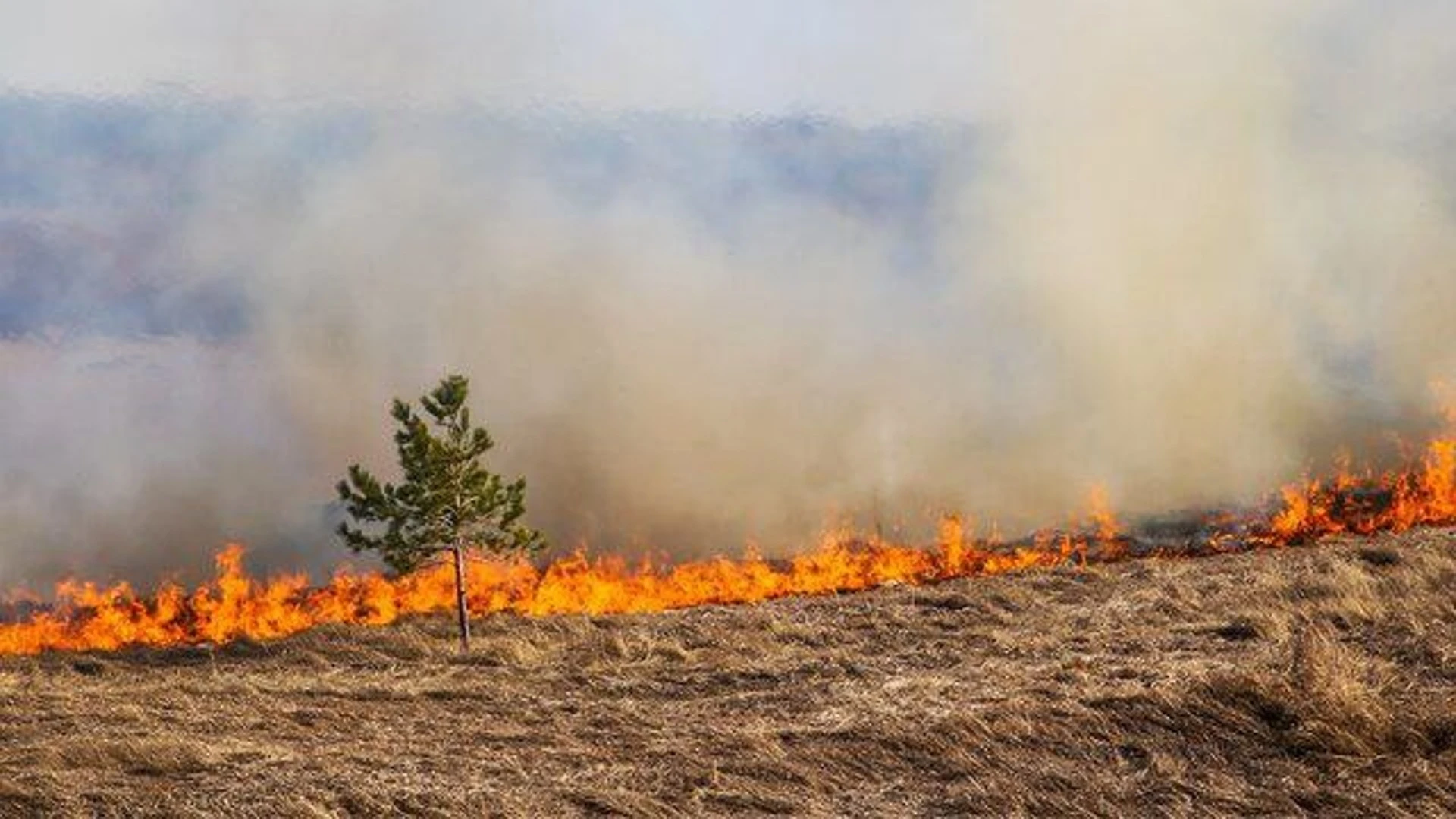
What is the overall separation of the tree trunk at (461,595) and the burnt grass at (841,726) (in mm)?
4672

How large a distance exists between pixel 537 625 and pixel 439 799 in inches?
1035

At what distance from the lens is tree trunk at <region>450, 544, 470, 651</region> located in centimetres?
3853

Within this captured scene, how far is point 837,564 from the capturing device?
6112 centimetres

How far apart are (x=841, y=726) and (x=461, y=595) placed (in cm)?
2373

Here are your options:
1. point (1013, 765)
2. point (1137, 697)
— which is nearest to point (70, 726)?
point (1013, 765)

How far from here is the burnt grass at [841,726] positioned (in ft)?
45.9

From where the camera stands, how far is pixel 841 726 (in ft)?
57.3

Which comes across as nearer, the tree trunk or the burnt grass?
the burnt grass

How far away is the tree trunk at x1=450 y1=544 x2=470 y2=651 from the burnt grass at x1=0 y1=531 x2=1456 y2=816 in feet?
15.3

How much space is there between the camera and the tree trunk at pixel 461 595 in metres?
38.5

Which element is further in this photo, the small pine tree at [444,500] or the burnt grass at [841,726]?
the small pine tree at [444,500]

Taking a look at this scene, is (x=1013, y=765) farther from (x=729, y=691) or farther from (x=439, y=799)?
(x=729, y=691)

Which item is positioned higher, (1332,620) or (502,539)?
(502,539)

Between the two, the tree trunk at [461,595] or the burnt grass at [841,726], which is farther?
the tree trunk at [461,595]
